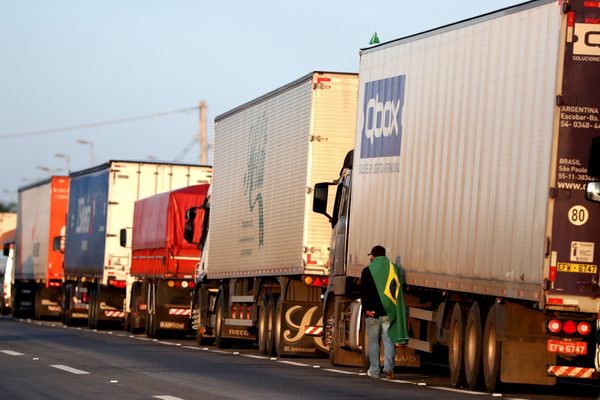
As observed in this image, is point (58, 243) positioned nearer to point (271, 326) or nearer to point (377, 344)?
point (271, 326)

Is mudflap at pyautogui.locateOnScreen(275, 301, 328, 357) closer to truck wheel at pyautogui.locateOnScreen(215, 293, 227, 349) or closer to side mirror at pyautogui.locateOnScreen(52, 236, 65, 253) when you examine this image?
truck wheel at pyautogui.locateOnScreen(215, 293, 227, 349)

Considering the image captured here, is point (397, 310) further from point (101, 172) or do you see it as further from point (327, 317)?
point (101, 172)

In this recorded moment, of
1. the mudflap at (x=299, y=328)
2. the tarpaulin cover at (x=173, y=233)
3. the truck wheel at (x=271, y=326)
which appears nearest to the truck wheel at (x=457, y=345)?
the mudflap at (x=299, y=328)

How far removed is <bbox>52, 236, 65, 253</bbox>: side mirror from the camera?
52.5m

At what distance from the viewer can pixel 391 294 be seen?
68.0 feet

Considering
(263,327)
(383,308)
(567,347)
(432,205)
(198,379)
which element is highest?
(432,205)

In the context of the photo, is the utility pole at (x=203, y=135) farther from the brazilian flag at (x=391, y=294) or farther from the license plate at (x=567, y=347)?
the license plate at (x=567, y=347)

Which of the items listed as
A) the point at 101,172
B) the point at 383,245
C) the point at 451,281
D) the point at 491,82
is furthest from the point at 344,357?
the point at 101,172

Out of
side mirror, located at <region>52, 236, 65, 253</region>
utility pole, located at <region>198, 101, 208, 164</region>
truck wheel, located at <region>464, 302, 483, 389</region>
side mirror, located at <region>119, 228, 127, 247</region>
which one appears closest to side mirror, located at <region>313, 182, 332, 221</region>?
truck wheel, located at <region>464, 302, 483, 389</region>

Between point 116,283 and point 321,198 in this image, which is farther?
point 116,283

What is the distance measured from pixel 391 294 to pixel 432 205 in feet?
5.24

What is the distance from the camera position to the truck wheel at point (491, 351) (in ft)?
56.8

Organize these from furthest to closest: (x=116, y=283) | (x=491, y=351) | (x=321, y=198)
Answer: (x=116, y=283) → (x=321, y=198) → (x=491, y=351)

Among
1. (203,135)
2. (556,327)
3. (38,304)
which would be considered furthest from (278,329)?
(203,135)
